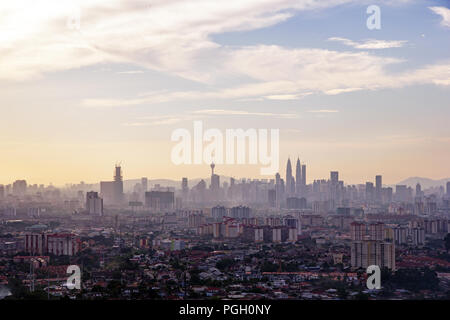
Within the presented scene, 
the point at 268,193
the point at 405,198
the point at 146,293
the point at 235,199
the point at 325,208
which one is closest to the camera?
the point at 146,293

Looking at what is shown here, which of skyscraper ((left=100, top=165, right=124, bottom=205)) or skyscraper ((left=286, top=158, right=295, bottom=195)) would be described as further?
skyscraper ((left=100, top=165, right=124, bottom=205))

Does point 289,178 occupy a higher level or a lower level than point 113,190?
higher

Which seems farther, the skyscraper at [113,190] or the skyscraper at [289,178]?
the skyscraper at [113,190]

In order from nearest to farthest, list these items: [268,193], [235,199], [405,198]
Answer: [235,199] → [268,193] → [405,198]

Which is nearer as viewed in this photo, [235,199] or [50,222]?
[235,199]

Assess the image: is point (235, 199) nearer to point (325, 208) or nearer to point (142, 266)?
point (142, 266)

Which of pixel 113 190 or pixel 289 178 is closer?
pixel 289 178
